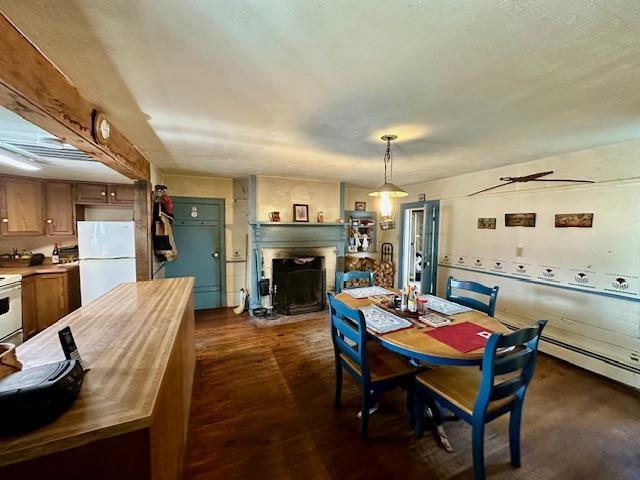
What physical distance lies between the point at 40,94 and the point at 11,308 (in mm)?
3073

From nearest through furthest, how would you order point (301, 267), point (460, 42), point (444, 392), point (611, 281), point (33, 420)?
point (33, 420)
point (460, 42)
point (444, 392)
point (611, 281)
point (301, 267)

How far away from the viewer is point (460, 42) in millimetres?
1151

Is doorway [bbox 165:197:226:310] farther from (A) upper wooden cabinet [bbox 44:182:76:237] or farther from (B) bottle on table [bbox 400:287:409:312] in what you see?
(B) bottle on table [bbox 400:287:409:312]

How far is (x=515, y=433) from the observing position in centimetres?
163

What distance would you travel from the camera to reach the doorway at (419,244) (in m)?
4.49

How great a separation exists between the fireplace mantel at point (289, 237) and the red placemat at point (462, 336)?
293 centimetres

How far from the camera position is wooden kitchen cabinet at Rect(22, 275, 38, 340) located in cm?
324

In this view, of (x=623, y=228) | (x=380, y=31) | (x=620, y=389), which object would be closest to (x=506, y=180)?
(x=623, y=228)

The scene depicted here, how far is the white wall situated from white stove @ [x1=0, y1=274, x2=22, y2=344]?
582cm

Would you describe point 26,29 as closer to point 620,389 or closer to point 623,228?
point 623,228

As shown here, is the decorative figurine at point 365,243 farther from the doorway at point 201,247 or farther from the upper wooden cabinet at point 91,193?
the upper wooden cabinet at point 91,193

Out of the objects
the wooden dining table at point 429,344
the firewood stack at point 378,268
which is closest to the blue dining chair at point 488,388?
the wooden dining table at point 429,344

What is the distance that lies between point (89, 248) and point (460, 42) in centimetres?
431

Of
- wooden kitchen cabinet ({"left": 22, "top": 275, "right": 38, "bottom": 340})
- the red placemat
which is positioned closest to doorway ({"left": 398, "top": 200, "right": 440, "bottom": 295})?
the red placemat
